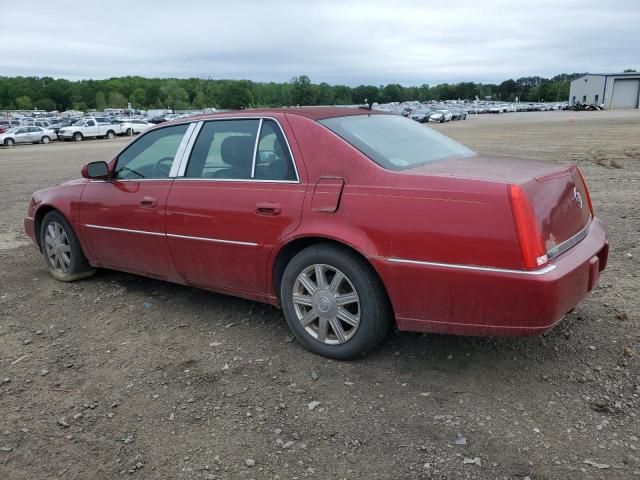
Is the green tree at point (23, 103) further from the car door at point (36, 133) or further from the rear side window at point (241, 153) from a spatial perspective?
the rear side window at point (241, 153)

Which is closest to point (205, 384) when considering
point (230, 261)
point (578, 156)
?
point (230, 261)

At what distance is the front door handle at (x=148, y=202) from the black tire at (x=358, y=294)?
1.40 m

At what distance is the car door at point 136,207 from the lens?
4582 mm

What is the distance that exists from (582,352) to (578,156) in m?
14.0

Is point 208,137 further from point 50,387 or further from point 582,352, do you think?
point 582,352

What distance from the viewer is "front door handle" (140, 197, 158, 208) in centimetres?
455

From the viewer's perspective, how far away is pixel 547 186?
3248 mm

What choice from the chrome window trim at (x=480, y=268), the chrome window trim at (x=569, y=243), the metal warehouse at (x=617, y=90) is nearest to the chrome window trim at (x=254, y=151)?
the chrome window trim at (x=480, y=268)

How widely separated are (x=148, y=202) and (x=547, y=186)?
9.88ft

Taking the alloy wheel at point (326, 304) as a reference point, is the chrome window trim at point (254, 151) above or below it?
above

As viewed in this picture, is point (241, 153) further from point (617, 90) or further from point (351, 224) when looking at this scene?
point (617, 90)

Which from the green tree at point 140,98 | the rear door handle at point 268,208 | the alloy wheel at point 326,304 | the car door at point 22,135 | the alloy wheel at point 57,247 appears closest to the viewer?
the alloy wheel at point 326,304

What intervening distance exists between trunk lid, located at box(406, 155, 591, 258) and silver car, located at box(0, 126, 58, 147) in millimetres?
41599

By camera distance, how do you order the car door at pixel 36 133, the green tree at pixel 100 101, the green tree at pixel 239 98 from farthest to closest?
the green tree at pixel 100 101, the green tree at pixel 239 98, the car door at pixel 36 133
